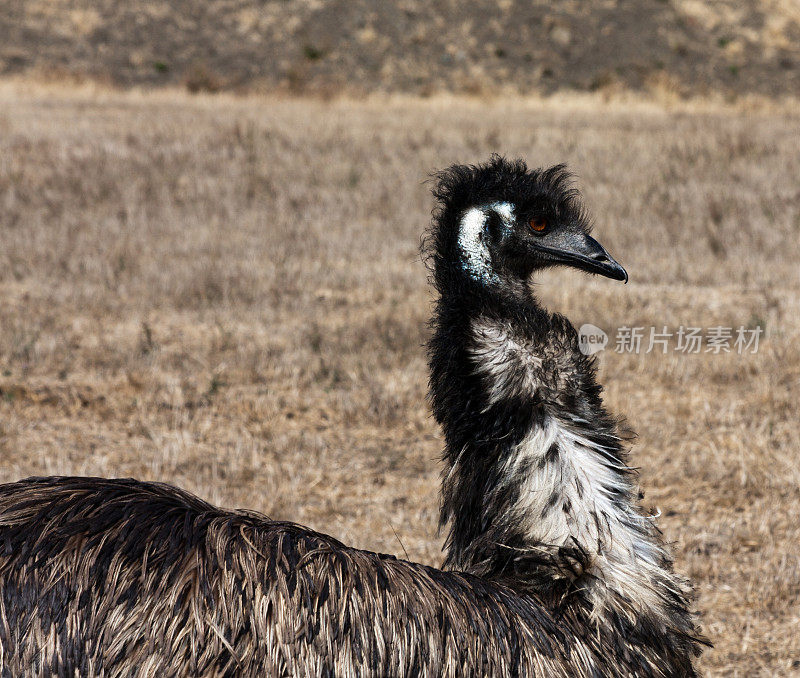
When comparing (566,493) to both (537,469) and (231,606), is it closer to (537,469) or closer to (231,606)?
(537,469)

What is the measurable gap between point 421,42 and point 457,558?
28.5m

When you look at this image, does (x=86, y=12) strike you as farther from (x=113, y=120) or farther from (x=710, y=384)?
(x=710, y=384)

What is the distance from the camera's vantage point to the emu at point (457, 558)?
259 centimetres

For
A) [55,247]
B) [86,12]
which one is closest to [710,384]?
[55,247]

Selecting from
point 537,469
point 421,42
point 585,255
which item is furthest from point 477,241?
point 421,42

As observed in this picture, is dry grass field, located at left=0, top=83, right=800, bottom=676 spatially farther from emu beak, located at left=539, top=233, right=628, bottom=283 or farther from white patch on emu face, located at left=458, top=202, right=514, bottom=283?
white patch on emu face, located at left=458, top=202, right=514, bottom=283

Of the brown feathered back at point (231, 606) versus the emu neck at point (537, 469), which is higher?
the emu neck at point (537, 469)

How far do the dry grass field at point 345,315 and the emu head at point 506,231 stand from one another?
6.43ft

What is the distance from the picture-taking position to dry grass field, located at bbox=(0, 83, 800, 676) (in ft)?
18.4

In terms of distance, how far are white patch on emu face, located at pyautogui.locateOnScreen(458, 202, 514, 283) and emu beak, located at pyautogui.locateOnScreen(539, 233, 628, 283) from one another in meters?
0.21

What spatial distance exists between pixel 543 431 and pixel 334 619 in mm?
868

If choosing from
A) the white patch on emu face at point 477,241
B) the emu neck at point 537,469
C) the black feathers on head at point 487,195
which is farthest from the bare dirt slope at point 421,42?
the emu neck at point 537,469

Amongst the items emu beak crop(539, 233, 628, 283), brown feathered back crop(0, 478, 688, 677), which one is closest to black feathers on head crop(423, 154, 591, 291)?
emu beak crop(539, 233, 628, 283)

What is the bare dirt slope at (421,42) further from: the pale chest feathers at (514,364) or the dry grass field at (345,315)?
the pale chest feathers at (514,364)
